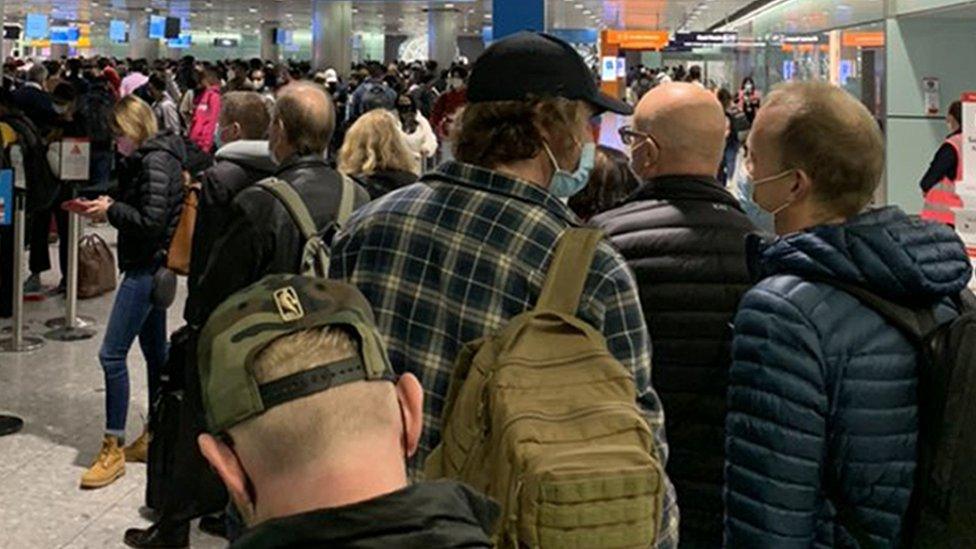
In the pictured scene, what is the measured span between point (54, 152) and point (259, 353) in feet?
23.4

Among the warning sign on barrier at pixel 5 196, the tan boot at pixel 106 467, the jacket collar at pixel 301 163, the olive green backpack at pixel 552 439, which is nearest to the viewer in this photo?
the olive green backpack at pixel 552 439

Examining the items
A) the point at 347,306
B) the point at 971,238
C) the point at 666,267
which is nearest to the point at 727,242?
the point at 666,267

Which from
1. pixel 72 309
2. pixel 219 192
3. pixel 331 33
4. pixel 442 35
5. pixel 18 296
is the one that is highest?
pixel 442 35

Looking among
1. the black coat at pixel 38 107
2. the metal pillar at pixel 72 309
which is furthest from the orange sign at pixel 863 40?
the black coat at pixel 38 107

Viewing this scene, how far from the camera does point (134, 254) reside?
492 cm

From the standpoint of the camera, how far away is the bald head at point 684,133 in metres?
2.58

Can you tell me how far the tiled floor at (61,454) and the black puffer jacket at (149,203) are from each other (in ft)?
3.26

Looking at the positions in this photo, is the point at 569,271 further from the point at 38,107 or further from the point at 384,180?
the point at 38,107

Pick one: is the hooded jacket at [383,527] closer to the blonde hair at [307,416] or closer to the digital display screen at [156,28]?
the blonde hair at [307,416]

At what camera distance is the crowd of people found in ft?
3.65

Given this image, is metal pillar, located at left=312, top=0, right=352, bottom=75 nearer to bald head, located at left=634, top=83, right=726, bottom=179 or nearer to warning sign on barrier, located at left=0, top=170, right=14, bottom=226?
warning sign on barrier, located at left=0, top=170, right=14, bottom=226

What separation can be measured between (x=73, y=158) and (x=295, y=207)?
15.6 ft

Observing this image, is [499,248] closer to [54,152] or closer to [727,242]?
[727,242]

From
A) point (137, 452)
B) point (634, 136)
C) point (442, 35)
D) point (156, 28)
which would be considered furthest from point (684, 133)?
point (156, 28)
